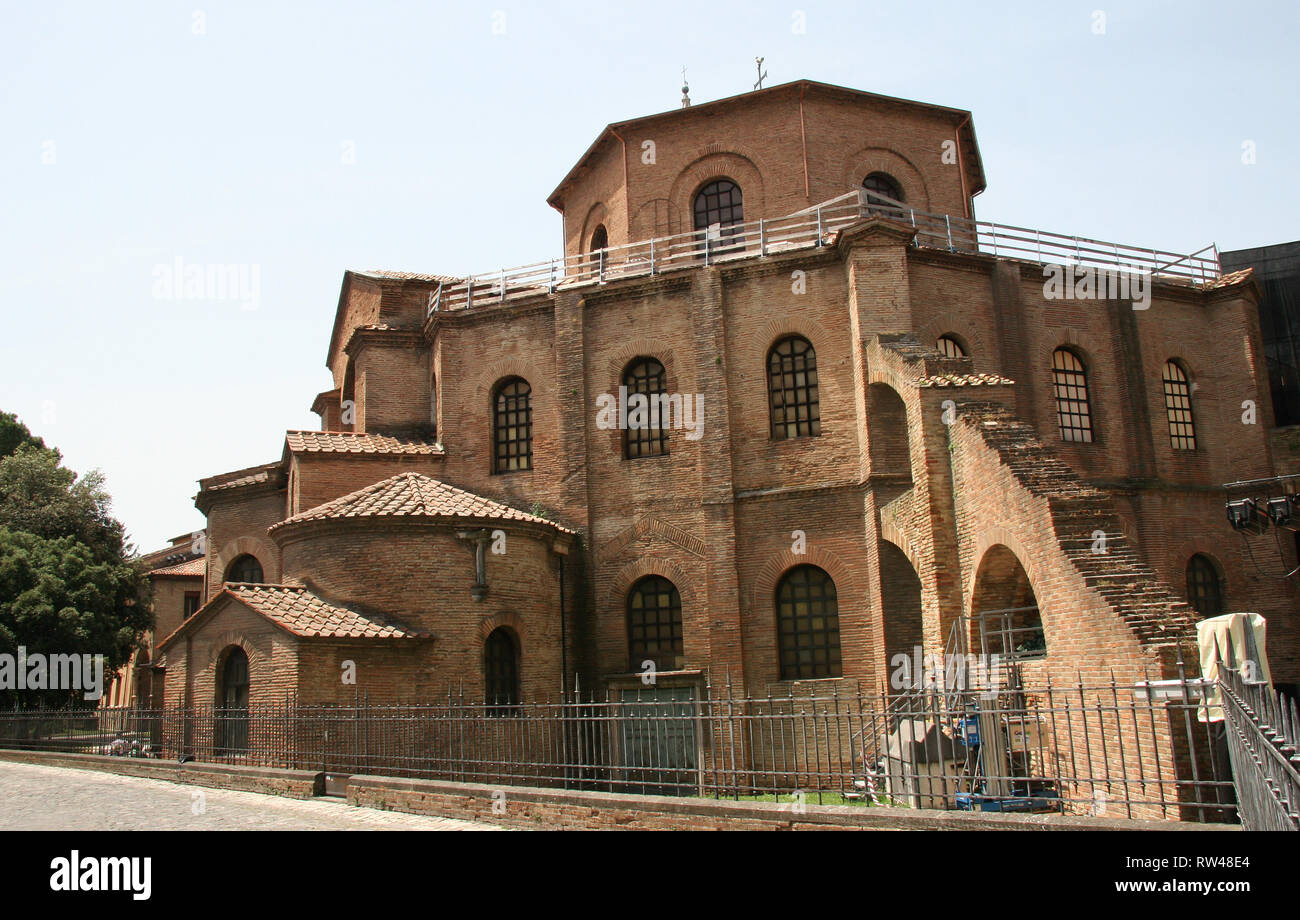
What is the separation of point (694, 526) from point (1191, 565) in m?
9.41

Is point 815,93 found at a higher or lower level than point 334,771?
higher

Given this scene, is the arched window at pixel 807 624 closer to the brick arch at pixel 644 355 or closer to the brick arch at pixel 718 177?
the brick arch at pixel 644 355

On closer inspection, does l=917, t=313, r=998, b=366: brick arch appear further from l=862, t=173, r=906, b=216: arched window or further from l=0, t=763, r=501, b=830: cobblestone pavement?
l=0, t=763, r=501, b=830: cobblestone pavement

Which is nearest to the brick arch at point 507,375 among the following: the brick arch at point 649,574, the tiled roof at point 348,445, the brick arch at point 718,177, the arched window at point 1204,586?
the tiled roof at point 348,445

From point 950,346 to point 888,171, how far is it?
16.0 ft

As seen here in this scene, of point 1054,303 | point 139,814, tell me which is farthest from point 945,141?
point 139,814

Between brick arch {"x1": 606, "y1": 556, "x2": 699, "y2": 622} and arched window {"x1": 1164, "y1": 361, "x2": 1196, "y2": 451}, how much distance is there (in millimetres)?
10029

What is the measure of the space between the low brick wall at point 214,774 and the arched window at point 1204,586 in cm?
1555

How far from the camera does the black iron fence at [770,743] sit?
9.24m

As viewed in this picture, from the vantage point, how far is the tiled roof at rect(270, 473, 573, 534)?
57.2 feet

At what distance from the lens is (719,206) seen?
2228 centimetres

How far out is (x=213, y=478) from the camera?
24.1 metres

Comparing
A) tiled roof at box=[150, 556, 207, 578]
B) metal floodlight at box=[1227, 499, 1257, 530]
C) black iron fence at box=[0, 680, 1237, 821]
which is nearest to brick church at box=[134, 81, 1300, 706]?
black iron fence at box=[0, 680, 1237, 821]
